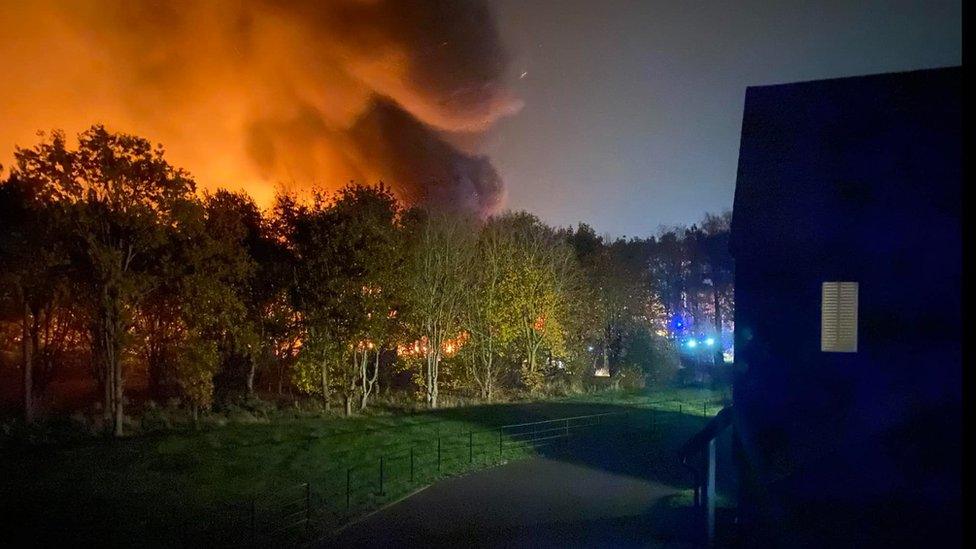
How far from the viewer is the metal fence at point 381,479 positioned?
11211 millimetres

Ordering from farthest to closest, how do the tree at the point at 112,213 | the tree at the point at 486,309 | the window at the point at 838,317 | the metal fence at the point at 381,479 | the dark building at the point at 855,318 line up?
1. the tree at the point at 486,309
2. the tree at the point at 112,213
3. the metal fence at the point at 381,479
4. the window at the point at 838,317
5. the dark building at the point at 855,318

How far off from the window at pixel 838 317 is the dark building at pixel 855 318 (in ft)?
0.06

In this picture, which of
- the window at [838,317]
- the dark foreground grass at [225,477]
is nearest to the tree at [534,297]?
the dark foreground grass at [225,477]

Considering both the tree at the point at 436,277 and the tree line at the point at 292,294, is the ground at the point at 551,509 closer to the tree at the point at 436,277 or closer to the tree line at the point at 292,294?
the tree line at the point at 292,294

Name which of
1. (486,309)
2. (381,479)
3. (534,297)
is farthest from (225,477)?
(534,297)

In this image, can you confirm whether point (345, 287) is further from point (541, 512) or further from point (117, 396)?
point (541, 512)

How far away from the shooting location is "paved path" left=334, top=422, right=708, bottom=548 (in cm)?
1111

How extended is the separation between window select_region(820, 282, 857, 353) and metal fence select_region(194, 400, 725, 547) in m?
8.15

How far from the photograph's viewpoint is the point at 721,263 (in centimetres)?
4922

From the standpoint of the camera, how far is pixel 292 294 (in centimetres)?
2823

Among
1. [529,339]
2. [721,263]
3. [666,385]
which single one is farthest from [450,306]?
[721,263]

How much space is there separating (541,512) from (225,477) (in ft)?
24.4

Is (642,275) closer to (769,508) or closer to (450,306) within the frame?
(450,306)

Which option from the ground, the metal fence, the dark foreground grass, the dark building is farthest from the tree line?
the dark building
